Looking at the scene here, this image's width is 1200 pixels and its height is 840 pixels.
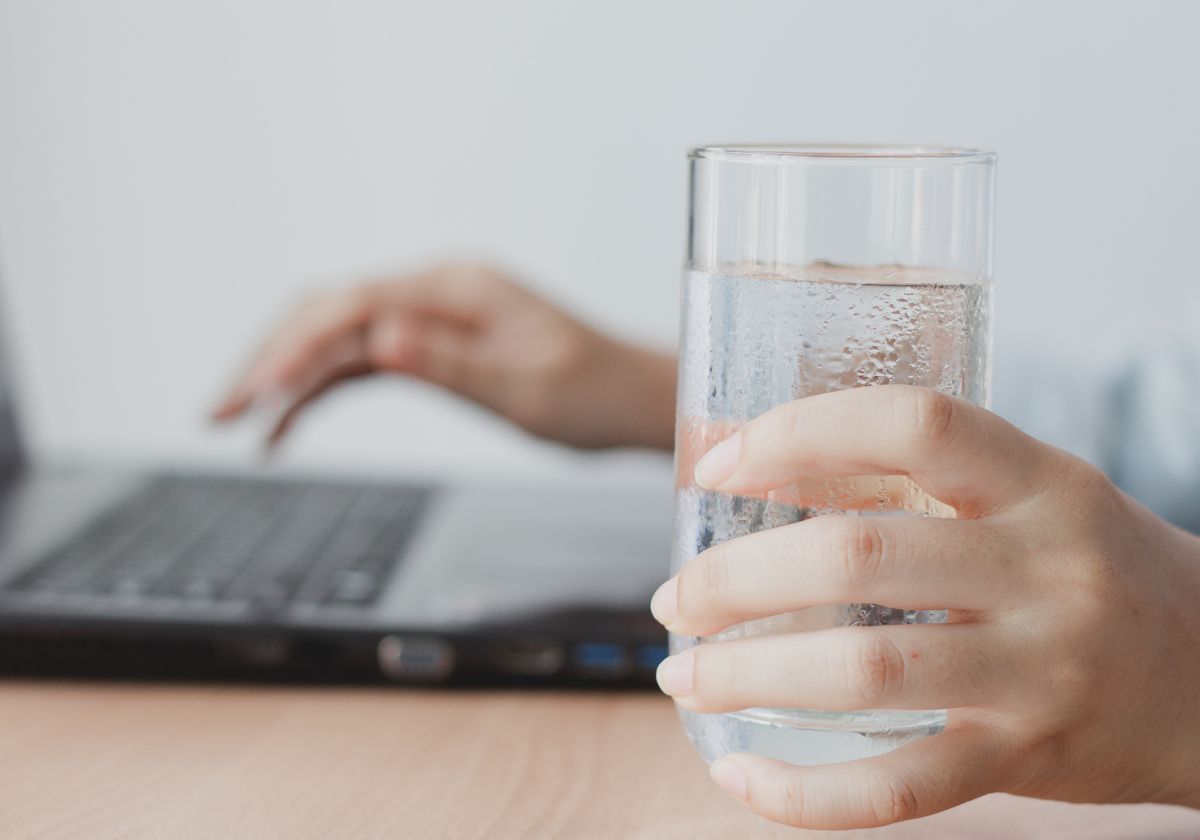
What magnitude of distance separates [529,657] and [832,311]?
1.09 ft

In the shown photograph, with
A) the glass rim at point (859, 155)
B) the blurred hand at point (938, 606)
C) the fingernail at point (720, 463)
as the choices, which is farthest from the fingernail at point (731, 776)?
the glass rim at point (859, 155)

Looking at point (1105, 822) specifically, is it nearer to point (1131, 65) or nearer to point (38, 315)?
point (1131, 65)

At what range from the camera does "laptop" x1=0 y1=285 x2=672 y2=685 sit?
74 centimetres

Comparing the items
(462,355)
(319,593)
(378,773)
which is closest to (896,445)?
(378,773)

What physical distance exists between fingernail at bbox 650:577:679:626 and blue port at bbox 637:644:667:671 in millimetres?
237

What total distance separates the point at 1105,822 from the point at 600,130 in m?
1.98

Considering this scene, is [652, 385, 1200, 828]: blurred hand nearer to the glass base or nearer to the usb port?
the glass base

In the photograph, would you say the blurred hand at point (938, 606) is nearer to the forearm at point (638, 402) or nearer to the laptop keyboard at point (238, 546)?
the laptop keyboard at point (238, 546)

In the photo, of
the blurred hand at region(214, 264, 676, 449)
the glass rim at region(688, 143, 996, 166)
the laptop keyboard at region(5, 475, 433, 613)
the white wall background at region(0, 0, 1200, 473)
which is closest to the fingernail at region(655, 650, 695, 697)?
the glass rim at region(688, 143, 996, 166)

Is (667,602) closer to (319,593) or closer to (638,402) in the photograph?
(319,593)

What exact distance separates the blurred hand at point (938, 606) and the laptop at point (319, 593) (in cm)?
25

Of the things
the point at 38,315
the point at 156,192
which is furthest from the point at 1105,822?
the point at 38,315

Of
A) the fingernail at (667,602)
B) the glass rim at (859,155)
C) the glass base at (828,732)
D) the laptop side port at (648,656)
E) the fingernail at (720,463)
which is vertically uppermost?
the glass rim at (859,155)

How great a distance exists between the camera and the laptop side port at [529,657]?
75 cm
